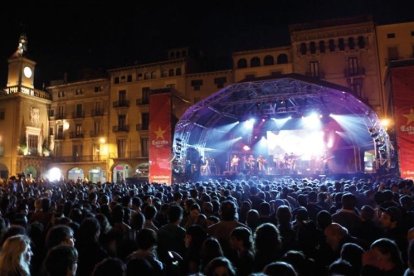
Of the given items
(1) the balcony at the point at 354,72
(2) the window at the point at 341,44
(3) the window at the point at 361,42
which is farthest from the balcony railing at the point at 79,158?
(3) the window at the point at 361,42

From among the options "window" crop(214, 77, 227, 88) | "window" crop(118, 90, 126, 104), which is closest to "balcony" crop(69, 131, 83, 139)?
"window" crop(118, 90, 126, 104)

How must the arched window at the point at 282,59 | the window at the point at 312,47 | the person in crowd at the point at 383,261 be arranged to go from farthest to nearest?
the arched window at the point at 282,59 < the window at the point at 312,47 < the person in crowd at the point at 383,261

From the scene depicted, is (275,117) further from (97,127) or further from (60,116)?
(60,116)

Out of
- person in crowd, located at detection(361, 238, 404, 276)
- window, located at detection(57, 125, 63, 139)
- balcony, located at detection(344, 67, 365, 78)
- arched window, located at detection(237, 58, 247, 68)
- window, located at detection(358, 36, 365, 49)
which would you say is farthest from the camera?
window, located at detection(57, 125, 63, 139)

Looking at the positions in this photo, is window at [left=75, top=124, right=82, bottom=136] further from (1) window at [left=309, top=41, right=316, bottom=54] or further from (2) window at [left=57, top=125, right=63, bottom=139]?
(1) window at [left=309, top=41, right=316, bottom=54]

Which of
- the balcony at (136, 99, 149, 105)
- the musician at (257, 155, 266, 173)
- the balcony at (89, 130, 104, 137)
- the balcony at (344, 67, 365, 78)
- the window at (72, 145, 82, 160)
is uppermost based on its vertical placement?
the balcony at (344, 67, 365, 78)

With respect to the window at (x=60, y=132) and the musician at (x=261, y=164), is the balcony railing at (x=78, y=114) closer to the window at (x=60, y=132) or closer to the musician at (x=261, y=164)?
the window at (x=60, y=132)

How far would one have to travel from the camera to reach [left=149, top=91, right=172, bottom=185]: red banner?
2514 cm

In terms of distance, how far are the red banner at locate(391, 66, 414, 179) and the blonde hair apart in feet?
65.9

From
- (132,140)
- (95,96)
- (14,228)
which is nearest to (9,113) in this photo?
(95,96)

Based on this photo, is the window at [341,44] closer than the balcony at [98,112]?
Yes

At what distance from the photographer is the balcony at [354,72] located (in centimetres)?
3631

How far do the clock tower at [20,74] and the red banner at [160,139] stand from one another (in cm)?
2642

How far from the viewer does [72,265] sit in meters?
3.18
